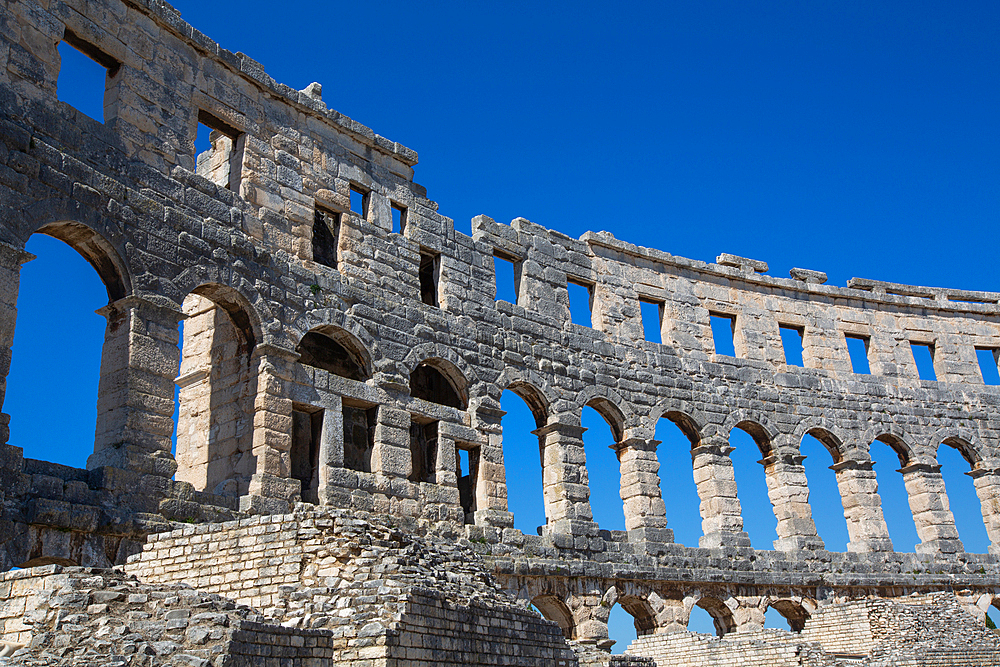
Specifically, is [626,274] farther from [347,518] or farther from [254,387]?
[347,518]

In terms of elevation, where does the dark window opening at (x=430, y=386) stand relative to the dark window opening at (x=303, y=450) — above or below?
above

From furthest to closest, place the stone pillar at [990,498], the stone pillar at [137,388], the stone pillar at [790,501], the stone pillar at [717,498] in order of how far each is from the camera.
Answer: the stone pillar at [990,498], the stone pillar at [790,501], the stone pillar at [717,498], the stone pillar at [137,388]

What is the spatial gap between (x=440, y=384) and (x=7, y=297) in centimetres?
852

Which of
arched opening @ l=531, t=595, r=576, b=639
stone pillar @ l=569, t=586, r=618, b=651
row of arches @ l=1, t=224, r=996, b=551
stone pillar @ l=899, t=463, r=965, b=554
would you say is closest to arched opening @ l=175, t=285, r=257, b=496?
row of arches @ l=1, t=224, r=996, b=551

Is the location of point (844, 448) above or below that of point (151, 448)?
above

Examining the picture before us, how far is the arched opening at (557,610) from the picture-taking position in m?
14.6

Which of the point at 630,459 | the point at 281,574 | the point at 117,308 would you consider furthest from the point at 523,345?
the point at 281,574

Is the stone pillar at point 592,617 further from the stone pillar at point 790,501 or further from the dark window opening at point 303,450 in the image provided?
the stone pillar at point 790,501

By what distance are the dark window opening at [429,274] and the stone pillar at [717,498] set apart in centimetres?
619

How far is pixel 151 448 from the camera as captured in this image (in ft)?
34.1

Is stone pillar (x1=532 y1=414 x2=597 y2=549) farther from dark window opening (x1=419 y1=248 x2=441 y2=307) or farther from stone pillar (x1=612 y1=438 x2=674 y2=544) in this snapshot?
dark window opening (x1=419 y1=248 x2=441 y2=307)

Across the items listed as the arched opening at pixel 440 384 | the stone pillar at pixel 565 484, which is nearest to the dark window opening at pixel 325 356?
the arched opening at pixel 440 384

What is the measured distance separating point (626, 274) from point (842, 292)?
6157 millimetres

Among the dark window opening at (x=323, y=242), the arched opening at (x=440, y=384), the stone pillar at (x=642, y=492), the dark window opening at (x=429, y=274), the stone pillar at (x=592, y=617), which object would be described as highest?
the dark window opening at (x=323, y=242)
